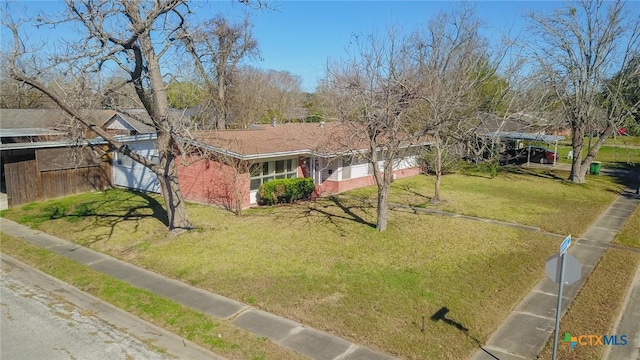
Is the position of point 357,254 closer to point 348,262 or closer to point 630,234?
point 348,262

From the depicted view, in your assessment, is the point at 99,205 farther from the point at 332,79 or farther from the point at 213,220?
the point at 332,79

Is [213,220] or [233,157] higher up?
[233,157]

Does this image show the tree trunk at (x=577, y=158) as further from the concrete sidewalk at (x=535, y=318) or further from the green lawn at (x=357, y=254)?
the concrete sidewalk at (x=535, y=318)

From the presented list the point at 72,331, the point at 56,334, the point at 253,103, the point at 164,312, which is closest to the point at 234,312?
the point at 164,312

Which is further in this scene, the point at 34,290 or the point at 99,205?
the point at 99,205

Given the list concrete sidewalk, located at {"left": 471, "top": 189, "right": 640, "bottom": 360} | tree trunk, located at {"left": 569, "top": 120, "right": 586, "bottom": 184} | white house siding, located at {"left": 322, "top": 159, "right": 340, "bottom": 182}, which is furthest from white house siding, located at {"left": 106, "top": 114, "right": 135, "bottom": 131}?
tree trunk, located at {"left": 569, "top": 120, "right": 586, "bottom": 184}

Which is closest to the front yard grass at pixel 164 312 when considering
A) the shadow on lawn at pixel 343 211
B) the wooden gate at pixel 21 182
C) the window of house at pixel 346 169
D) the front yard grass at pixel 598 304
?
the front yard grass at pixel 598 304

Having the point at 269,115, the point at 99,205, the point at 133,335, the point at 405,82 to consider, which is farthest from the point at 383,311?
the point at 269,115
